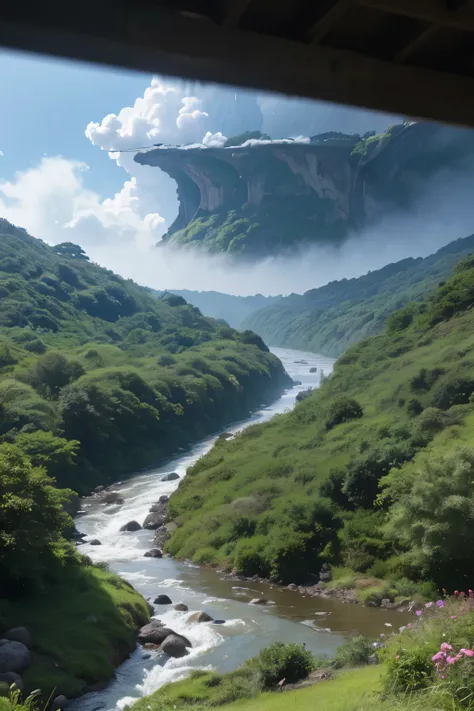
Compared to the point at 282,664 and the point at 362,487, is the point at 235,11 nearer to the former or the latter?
the point at 282,664

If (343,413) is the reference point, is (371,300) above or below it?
above

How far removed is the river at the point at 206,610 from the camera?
86.4ft

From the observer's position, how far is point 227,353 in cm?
11769

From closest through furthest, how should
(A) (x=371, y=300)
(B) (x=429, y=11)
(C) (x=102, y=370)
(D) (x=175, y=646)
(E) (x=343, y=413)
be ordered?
(B) (x=429, y=11) → (D) (x=175, y=646) → (E) (x=343, y=413) → (C) (x=102, y=370) → (A) (x=371, y=300)

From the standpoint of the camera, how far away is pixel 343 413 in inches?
2242

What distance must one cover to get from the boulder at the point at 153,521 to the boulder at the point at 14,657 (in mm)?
26538

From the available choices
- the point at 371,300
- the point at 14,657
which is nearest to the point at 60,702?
the point at 14,657

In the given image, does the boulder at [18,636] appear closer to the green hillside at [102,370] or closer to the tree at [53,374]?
the green hillside at [102,370]

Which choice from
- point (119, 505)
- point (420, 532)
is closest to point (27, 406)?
point (119, 505)

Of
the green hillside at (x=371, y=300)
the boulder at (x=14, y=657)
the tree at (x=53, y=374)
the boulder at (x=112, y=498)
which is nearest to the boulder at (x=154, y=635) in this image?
the boulder at (x=14, y=657)

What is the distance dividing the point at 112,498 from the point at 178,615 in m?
26.0

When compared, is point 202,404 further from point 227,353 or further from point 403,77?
point 403,77

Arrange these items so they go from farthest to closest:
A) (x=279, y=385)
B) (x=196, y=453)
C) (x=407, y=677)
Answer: (x=279, y=385)
(x=196, y=453)
(x=407, y=677)

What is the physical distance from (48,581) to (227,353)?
8711 centimetres
